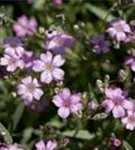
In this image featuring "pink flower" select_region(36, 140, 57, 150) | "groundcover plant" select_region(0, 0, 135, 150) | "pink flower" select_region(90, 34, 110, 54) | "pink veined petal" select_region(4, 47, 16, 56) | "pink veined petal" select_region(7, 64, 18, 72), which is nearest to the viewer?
"pink flower" select_region(36, 140, 57, 150)

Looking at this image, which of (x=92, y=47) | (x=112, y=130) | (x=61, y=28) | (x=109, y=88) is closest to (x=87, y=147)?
(x=112, y=130)

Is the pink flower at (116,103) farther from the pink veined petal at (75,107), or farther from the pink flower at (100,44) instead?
the pink flower at (100,44)

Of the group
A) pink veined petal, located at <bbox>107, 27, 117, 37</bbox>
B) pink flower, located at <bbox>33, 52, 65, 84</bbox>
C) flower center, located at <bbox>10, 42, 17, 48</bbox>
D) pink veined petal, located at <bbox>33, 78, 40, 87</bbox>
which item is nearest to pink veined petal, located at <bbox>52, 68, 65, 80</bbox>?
pink flower, located at <bbox>33, 52, 65, 84</bbox>

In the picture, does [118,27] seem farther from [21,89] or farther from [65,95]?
[21,89]

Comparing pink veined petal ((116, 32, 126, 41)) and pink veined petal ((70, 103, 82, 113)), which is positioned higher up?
pink veined petal ((116, 32, 126, 41))

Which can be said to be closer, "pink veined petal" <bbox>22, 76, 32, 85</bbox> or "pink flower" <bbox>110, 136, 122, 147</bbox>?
"pink flower" <bbox>110, 136, 122, 147</bbox>

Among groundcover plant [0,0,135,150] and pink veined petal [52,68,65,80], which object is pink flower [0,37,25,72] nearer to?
groundcover plant [0,0,135,150]

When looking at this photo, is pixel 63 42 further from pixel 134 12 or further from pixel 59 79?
pixel 134 12
